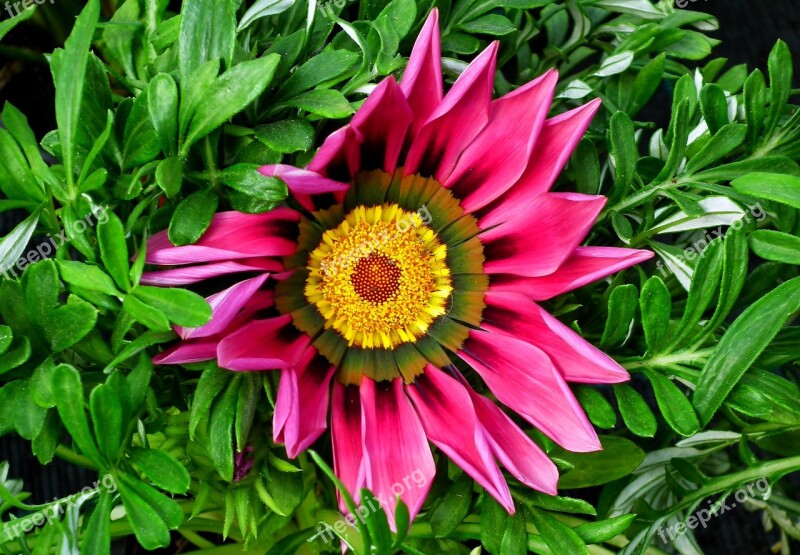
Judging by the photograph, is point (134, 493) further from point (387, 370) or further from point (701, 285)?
point (701, 285)

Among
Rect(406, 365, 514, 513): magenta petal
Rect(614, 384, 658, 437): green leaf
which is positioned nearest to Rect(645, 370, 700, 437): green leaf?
Rect(614, 384, 658, 437): green leaf

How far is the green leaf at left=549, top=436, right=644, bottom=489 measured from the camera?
0.62m

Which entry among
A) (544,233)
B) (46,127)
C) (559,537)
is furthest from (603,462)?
(46,127)

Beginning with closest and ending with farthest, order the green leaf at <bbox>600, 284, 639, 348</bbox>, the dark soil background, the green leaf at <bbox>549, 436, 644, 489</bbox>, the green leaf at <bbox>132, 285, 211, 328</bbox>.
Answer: the green leaf at <bbox>132, 285, 211, 328</bbox>, the green leaf at <bbox>600, 284, 639, 348</bbox>, the green leaf at <bbox>549, 436, 644, 489</bbox>, the dark soil background

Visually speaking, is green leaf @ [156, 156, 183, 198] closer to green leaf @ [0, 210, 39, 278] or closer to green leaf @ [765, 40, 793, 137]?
green leaf @ [0, 210, 39, 278]

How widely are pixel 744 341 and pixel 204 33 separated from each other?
0.37 m

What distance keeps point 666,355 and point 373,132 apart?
0.24 metres

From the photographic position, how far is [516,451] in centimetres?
54

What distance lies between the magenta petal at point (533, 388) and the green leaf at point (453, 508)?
0.24 feet

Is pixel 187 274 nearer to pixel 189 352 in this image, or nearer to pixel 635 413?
pixel 189 352

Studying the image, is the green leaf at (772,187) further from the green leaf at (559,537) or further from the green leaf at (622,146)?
the green leaf at (559,537)

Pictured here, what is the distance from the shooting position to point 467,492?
0.58 m

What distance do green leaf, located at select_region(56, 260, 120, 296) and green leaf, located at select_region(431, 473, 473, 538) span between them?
0.28 meters

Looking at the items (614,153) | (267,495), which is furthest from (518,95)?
(267,495)
